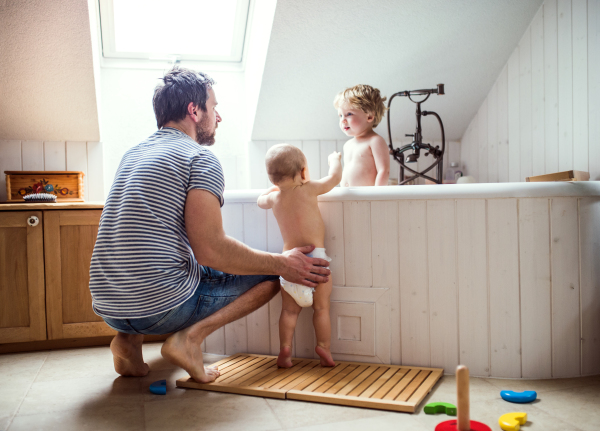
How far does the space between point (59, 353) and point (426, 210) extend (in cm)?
163

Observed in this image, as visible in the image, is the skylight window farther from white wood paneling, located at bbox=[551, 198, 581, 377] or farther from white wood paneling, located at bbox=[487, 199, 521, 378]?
white wood paneling, located at bbox=[551, 198, 581, 377]

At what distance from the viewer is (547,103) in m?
2.41

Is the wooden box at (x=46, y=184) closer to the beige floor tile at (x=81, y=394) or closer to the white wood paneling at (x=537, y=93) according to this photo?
the beige floor tile at (x=81, y=394)

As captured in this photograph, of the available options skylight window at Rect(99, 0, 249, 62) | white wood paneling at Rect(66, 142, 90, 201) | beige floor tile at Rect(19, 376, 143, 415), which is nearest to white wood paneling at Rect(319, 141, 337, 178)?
skylight window at Rect(99, 0, 249, 62)

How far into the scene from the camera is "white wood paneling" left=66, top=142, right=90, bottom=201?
9.11 feet

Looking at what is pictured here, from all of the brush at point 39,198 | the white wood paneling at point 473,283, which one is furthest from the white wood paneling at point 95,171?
the white wood paneling at point 473,283

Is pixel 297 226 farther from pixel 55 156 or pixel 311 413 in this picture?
pixel 55 156

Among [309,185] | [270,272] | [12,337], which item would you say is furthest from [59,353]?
[309,185]

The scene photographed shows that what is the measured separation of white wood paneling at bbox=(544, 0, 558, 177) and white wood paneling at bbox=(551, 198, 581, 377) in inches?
35.4

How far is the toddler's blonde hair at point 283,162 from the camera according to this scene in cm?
164

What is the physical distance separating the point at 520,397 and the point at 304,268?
725 millimetres

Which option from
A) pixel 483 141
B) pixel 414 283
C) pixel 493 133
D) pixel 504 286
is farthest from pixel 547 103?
pixel 414 283

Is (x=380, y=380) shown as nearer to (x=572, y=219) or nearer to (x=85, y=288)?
(x=572, y=219)

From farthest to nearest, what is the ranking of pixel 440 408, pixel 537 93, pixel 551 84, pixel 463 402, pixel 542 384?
pixel 537 93
pixel 551 84
pixel 542 384
pixel 440 408
pixel 463 402
